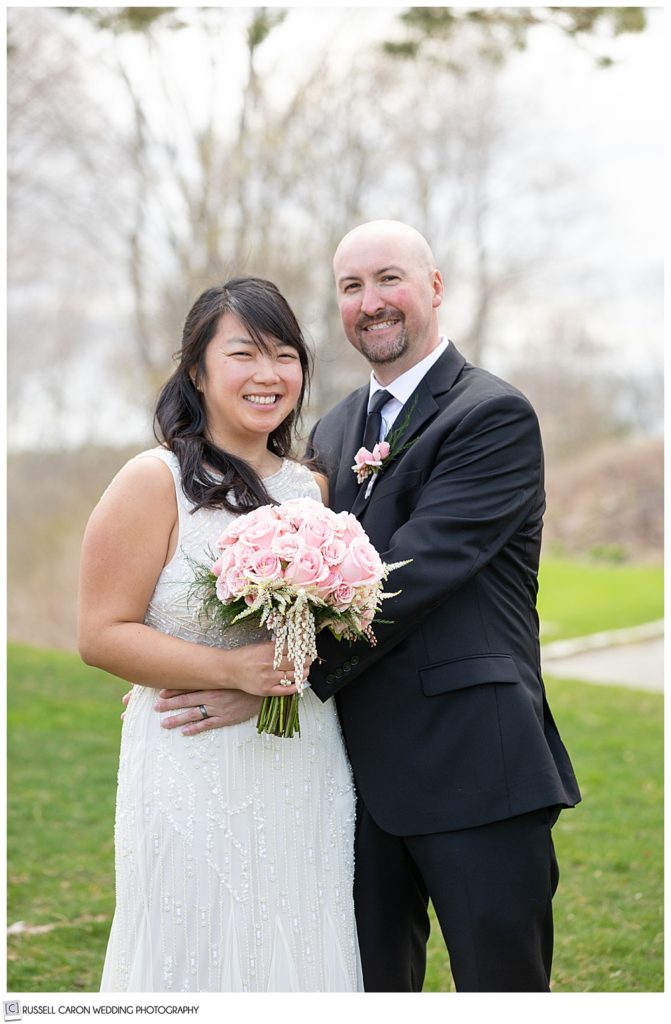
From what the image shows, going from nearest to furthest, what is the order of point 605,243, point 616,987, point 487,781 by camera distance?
point 487,781, point 616,987, point 605,243

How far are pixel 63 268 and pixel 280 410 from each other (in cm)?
1249

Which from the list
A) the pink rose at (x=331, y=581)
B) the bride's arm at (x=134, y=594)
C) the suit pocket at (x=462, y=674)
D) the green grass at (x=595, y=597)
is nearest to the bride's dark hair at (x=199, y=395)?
the bride's arm at (x=134, y=594)

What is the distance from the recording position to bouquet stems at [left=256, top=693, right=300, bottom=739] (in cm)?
313

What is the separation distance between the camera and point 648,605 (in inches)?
698

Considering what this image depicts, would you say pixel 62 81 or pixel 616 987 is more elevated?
pixel 62 81

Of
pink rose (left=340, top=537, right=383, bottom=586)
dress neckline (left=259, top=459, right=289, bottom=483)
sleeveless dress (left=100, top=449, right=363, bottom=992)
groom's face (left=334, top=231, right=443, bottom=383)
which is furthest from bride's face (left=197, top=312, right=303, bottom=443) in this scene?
pink rose (left=340, top=537, right=383, bottom=586)

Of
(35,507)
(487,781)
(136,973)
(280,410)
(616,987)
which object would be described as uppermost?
(35,507)

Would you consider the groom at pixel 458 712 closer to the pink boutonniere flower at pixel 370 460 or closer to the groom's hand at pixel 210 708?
the pink boutonniere flower at pixel 370 460

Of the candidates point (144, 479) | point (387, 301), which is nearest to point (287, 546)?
point (144, 479)

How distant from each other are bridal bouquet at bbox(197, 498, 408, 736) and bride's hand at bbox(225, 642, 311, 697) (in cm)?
8

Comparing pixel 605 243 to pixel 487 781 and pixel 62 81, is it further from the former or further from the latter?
pixel 487 781

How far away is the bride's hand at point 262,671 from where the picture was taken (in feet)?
10.1

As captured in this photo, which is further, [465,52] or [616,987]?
[465,52]

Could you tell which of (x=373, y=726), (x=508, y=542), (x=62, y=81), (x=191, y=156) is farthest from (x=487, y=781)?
(x=62, y=81)
